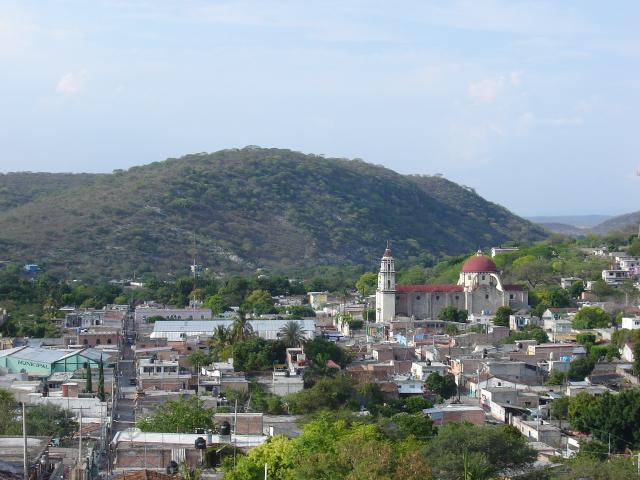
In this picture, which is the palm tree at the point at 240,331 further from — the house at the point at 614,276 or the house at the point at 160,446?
the house at the point at 614,276

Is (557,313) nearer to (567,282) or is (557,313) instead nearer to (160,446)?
(567,282)

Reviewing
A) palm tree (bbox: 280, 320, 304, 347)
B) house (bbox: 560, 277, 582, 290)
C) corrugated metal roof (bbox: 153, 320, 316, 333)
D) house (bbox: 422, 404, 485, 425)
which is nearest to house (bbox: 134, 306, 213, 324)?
corrugated metal roof (bbox: 153, 320, 316, 333)

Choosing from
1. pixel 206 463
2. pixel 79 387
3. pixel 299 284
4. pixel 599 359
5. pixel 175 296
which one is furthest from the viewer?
pixel 299 284

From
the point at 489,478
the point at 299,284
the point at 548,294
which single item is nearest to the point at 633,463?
the point at 489,478

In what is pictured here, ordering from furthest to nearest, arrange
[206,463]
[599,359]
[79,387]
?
[599,359], [79,387], [206,463]

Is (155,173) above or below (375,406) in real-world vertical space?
above

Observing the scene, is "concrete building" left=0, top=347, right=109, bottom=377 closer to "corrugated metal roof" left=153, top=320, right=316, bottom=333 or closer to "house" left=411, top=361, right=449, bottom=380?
"corrugated metal roof" left=153, top=320, right=316, bottom=333

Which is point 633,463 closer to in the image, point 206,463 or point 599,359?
point 206,463
